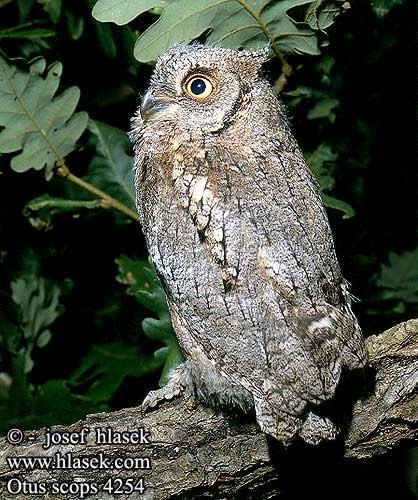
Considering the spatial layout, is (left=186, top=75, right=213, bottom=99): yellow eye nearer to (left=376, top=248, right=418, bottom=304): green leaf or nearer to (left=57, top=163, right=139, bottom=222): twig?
(left=57, top=163, right=139, bottom=222): twig

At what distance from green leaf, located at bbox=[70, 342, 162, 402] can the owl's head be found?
33.7 inches

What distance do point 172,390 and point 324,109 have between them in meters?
1.00

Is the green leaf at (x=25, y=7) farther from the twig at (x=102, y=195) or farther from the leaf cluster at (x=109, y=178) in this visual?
the twig at (x=102, y=195)

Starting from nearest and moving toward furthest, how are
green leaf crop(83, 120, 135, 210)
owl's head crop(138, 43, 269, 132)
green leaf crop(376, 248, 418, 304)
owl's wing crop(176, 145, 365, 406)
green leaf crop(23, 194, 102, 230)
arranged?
owl's wing crop(176, 145, 365, 406), owl's head crop(138, 43, 269, 132), green leaf crop(23, 194, 102, 230), green leaf crop(83, 120, 135, 210), green leaf crop(376, 248, 418, 304)

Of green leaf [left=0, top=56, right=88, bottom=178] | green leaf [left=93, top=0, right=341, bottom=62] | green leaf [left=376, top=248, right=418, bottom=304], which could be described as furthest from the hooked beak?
green leaf [left=376, top=248, right=418, bottom=304]

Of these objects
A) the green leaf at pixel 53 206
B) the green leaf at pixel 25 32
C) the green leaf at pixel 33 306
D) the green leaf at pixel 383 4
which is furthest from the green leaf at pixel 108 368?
the green leaf at pixel 383 4

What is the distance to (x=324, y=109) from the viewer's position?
8.28 feet

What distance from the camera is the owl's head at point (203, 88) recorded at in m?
2.01

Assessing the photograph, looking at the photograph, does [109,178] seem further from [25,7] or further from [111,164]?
[25,7]

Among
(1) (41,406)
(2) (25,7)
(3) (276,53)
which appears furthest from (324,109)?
(1) (41,406)

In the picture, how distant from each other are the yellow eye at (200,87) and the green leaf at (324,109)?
599mm

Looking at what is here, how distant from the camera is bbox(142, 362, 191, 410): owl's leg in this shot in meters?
2.23

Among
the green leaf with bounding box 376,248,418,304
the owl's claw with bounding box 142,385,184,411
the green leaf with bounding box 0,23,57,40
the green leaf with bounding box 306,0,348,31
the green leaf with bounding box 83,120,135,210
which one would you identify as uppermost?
the green leaf with bounding box 0,23,57,40

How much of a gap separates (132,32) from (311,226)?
885mm
